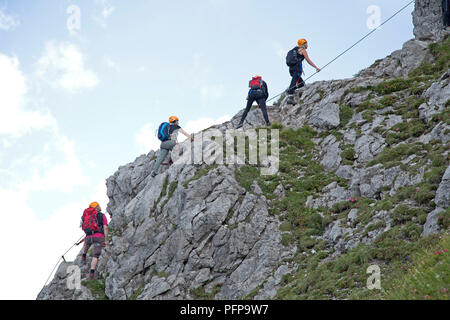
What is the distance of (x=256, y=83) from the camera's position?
87.7 feet


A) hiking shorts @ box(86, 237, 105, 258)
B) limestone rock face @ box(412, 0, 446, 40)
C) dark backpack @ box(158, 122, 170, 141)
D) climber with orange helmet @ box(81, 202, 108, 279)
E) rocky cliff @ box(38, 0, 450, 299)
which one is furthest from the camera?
limestone rock face @ box(412, 0, 446, 40)

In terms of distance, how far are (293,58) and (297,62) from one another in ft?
1.27

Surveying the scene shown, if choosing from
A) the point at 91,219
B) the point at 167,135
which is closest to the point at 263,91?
the point at 167,135

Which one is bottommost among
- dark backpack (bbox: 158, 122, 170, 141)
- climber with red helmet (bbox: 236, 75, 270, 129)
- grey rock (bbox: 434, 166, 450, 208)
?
grey rock (bbox: 434, 166, 450, 208)

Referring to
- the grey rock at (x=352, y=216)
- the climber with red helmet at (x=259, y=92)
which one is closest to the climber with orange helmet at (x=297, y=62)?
the climber with red helmet at (x=259, y=92)

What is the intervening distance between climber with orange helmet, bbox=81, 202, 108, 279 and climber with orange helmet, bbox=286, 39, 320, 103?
15.5 m

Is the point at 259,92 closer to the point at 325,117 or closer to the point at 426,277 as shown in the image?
the point at 325,117

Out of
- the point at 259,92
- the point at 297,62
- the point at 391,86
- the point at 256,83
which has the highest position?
the point at 297,62

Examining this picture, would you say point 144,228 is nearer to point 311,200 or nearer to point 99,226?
point 99,226

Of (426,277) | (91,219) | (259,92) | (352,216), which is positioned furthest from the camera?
(259,92)

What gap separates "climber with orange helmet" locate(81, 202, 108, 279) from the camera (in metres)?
22.1

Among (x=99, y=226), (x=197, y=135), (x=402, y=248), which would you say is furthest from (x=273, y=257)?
(x=197, y=135)

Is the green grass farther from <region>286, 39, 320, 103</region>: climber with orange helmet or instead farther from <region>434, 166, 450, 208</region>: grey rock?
<region>286, 39, 320, 103</region>: climber with orange helmet

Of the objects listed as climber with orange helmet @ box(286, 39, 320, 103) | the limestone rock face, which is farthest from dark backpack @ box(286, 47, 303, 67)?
the limestone rock face
